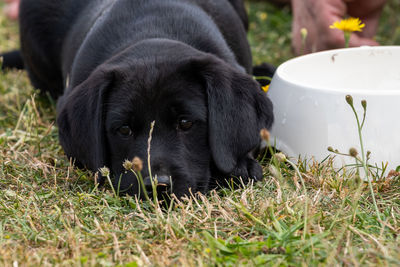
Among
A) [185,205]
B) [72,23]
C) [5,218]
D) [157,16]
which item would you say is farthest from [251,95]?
[72,23]

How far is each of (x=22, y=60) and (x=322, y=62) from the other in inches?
105

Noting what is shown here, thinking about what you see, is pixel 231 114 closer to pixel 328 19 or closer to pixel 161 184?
pixel 161 184

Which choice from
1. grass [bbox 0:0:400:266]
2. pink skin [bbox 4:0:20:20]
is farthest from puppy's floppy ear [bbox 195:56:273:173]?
pink skin [bbox 4:0:20:20]

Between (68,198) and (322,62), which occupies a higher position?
(322,62)

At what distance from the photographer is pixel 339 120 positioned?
262cm

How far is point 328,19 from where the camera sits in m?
4.31

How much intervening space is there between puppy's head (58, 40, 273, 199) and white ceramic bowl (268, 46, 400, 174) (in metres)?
0.21

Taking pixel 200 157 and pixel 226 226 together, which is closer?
pixel 226 226

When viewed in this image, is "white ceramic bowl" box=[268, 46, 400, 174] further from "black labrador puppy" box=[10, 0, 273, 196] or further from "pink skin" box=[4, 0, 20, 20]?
"pink skin" box=[4, 0, 20, 20]

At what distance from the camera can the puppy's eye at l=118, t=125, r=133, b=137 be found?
2.54 meters

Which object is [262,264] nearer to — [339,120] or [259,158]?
[339,120]

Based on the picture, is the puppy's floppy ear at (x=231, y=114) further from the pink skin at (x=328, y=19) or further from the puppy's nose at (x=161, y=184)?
the pink skin at (x=328, y=19)

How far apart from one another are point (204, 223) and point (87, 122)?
80 cm

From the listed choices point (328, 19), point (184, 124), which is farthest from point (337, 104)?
point (328, 19)
